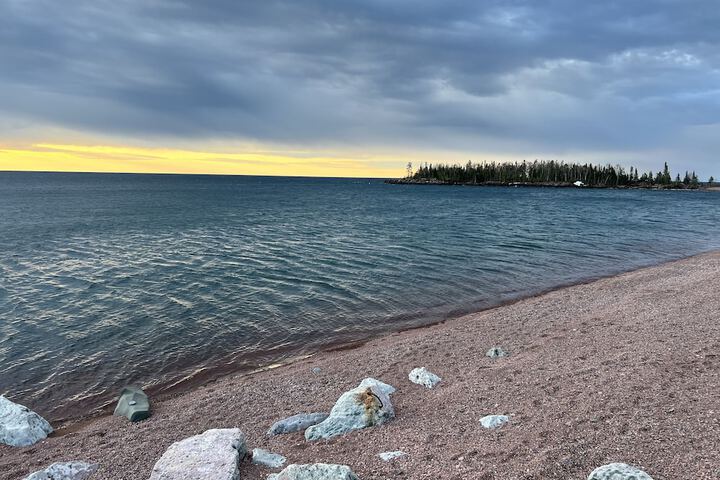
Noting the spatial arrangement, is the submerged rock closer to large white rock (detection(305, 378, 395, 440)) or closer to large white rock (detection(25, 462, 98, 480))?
large white rock (detection(25, 462, 98, 480))

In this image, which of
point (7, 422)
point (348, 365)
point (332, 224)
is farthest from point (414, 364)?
point (332, 224)

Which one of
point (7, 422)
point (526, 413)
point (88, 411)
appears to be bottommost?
point (88, 411)

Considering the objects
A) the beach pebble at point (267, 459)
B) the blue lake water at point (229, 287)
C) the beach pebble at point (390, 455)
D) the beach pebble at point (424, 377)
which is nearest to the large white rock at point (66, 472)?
the beach pebble at point (267, 459)

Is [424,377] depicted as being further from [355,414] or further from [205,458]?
[205,458]

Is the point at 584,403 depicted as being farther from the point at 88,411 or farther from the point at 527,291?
the point at 527,291

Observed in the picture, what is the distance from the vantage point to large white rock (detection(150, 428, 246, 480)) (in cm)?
629

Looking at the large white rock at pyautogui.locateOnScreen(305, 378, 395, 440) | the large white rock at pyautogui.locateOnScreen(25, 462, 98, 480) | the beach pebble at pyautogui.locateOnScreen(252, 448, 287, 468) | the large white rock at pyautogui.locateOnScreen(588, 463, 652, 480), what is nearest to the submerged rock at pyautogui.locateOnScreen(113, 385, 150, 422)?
the large white rock at pyautogui.locateOnScreen(25, 462, 98, 480)

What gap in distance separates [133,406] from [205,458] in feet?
16.4


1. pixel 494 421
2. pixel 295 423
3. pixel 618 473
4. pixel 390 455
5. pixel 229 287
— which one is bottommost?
pixel 229 287

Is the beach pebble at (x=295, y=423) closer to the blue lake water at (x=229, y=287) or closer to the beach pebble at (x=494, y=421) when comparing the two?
the beach pebble at (x=494, y=421)

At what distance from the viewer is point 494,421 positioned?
7.79m

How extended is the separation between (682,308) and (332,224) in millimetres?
41914

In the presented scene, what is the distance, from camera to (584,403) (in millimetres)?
8094

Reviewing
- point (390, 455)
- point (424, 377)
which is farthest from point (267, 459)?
point (424, 377)
